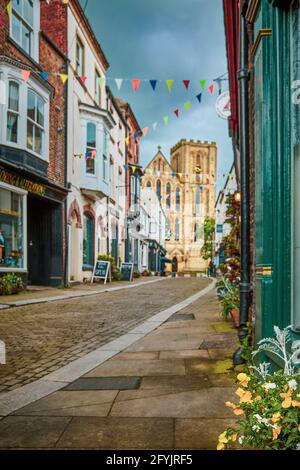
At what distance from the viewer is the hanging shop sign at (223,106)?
10.8m

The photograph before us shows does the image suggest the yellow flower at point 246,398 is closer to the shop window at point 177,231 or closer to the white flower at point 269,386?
the white flower at point 269,386

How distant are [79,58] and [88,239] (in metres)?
7.78

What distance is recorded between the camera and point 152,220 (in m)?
46.2

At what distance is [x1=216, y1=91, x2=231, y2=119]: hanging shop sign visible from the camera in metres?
10.8

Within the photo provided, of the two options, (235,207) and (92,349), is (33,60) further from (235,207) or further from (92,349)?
(92,349)

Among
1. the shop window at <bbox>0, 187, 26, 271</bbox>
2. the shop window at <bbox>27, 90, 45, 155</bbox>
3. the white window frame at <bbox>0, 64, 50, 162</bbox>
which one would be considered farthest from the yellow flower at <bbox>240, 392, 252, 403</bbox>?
the shop window at <bbox>27, 90, 45, 155</bbox>

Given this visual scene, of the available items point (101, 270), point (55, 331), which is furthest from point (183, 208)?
point (55, 331)

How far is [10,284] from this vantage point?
35.6ft

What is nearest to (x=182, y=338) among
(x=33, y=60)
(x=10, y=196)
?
(x=10, y=196)

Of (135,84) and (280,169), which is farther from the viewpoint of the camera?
(135,84)

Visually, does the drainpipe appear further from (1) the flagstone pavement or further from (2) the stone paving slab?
(2) the stone paving slab

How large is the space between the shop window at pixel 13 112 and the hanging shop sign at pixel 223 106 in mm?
5750

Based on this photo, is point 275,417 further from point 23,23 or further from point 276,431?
point 23,23
